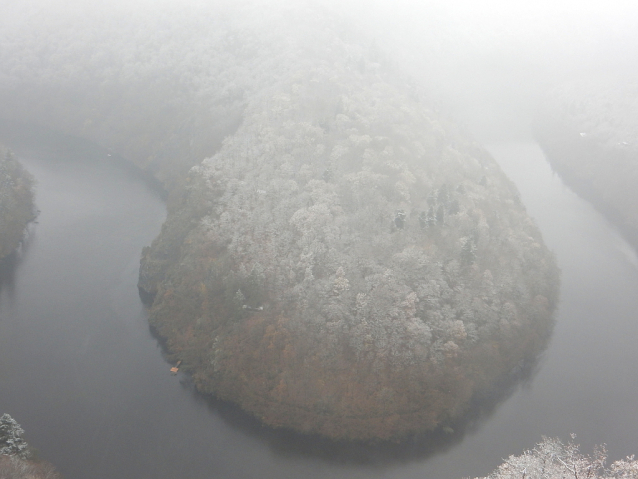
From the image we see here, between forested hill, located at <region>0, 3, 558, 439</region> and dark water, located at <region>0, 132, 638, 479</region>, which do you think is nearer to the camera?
dark water, located at <region>0, 132, 638, 479</region>

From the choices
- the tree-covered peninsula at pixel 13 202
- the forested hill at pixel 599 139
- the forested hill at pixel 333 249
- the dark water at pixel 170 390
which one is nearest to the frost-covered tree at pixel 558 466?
the dark water at pixel 170 390

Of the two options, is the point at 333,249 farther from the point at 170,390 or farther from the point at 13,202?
the point at 13,202

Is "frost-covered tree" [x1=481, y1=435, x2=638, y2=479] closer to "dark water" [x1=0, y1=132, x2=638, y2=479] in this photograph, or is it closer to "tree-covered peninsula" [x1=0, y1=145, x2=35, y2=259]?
"dark water" [x1=0, y1=132, x2=638, y2=479]

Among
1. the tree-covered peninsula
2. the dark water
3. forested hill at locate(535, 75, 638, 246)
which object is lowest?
the tree-covered peninsula

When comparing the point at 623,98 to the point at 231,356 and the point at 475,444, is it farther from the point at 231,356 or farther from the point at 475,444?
the point at 231,356

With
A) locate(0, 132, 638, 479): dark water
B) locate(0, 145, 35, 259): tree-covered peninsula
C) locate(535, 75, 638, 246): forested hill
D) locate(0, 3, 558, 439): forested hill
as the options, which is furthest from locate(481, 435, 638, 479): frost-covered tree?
locate(0, 145, 35, 259): tree-covered peninsula

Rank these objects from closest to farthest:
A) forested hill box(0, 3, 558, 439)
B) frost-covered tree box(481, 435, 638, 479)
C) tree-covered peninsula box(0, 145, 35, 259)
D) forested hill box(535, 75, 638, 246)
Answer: frost-covered tree box(481, 435, 638, 479) < forested hill box(0, 3, 558, 439) < tree-covered peninsula box(0, 145, 35, 259) < forested hill box(535, 75, 638, 246)

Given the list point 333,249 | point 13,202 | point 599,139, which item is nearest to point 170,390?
point 333,249
